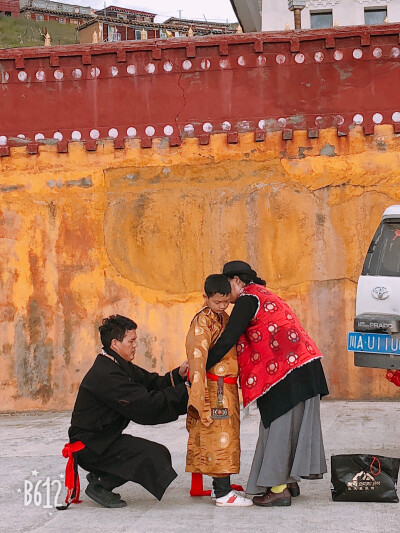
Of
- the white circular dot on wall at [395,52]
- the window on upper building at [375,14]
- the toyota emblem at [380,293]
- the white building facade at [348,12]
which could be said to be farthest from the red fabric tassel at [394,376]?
the window on upper building at [375,14]

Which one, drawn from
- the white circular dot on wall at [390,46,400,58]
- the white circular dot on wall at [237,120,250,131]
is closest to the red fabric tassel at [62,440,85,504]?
the white circular dot on wall at [237,120,250,131]

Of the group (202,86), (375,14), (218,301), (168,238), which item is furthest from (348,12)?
(218,301)

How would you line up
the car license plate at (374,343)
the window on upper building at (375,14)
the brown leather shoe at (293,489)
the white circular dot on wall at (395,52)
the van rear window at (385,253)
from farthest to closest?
the window on upper building at (375,14), the white circular dot on wall at (395,52), the van rear window at (385,253), the car license plate at (374,343), the brown leather shoe at (293,489)

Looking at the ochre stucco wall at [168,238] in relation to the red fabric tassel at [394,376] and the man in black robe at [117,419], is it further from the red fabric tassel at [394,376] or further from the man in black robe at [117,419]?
the man in black robe at [117,419]

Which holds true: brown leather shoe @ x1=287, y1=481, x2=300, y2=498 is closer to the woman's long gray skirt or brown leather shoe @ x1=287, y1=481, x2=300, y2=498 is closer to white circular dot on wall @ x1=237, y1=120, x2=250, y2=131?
the woman's long gray skirt

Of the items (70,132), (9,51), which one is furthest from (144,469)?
(9,51)

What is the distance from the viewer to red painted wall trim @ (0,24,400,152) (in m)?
10.9

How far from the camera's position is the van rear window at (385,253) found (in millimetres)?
8000

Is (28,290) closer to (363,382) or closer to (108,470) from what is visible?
(363,382)

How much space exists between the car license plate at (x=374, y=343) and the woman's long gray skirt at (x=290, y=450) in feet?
3.92

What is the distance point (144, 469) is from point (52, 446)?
2.77 meters

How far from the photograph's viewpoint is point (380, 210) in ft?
35.5

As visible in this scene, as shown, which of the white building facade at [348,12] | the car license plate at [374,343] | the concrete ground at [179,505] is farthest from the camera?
the white building facade at [348,12]

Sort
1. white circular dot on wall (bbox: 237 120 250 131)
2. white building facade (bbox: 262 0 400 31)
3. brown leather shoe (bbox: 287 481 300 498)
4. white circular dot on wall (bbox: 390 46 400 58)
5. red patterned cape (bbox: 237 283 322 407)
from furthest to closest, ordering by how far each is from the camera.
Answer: white building facade (bbox: 262 0 400 31)
white circular dot on wall (bbox: 237 120 250 131)
white circular dot on wall (bbox: 390 46 400 58)
brown leather shoe (bbox: 287 481 300 498)
red patterned cape (bbox: 237 283 322 407)
